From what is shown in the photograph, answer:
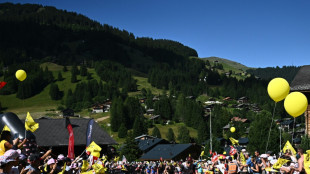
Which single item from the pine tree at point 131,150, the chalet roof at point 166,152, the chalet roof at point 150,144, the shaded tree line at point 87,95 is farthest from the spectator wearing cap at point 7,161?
the shaded tree line at point 87,95

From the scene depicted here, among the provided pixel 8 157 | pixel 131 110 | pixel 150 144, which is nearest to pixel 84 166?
pixel 8 157

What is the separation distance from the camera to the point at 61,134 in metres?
40.0

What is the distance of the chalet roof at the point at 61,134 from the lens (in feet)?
127

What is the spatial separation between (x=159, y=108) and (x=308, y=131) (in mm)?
134314

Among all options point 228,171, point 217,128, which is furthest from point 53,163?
point 217,128

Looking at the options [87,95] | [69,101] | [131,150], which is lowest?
[131,150]

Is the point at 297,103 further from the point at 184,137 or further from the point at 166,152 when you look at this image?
the point at 184,137

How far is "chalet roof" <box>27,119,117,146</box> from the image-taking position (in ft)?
127

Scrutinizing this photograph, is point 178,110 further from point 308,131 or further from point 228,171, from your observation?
point 228,171

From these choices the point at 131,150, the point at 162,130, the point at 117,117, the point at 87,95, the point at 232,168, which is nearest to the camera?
the point at 232,168

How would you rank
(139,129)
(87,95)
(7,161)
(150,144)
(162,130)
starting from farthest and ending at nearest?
1. (87,95)
2. (162,130)
3. (139,129)
4. (150,144)
5. (7,161)

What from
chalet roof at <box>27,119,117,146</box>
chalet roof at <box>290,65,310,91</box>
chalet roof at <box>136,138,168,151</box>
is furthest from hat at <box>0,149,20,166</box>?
chalet roof at <box>136,138,168,151</box>

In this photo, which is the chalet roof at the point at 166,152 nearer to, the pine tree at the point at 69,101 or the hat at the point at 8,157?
the hat at the point at 8,157

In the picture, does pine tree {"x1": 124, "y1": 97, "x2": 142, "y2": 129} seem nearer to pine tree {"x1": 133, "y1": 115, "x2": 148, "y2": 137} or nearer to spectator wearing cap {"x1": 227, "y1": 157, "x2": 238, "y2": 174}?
pine tree {"x1": 133, "y1": 115, "x2": 148, "y2": 137}
